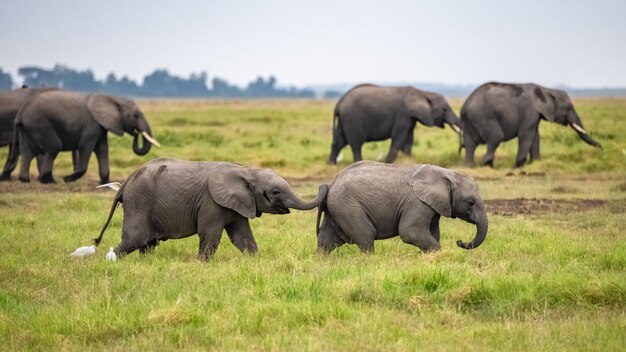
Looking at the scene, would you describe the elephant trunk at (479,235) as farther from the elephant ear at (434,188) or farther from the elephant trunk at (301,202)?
the elephant trunk at (301,202)

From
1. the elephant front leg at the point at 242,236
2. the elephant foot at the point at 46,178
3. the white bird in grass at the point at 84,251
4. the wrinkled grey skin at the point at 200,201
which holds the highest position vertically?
the wrinkled grey skin at the point at 200,201

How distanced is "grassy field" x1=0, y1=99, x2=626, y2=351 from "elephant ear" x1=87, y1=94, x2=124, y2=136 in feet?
14.6

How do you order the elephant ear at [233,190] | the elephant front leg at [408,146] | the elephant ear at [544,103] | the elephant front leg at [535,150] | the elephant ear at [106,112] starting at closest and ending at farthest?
the elephant ear at [233,190] → the elephant ear at [106,112] → the elephant ear at [544,103] → the elephant front leg at [535,150] → the elephant front leg at [408,146]

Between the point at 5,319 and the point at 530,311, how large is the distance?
431 cm

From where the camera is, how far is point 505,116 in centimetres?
2316

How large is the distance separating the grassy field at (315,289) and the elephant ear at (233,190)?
558mm

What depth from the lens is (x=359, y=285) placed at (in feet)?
28.6

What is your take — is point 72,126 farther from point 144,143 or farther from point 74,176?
point 144,143

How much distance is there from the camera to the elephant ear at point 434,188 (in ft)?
35.5

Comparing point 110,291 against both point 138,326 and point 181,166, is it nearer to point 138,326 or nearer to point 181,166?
point 138,326

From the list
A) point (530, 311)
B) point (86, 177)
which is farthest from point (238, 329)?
point (86, 177)

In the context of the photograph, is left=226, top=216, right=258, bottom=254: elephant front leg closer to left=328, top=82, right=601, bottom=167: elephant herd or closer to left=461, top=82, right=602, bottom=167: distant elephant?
left=328, top=82, right=601, bottom=167: elephant herd

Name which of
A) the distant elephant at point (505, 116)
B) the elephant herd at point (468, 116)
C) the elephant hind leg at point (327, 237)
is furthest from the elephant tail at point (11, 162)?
the elephant hind leg at point (327, 237)

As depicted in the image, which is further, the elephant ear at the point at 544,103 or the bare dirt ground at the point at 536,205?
the elephant ear at the point at 544,103
